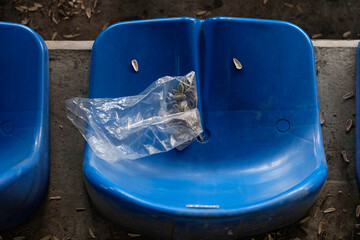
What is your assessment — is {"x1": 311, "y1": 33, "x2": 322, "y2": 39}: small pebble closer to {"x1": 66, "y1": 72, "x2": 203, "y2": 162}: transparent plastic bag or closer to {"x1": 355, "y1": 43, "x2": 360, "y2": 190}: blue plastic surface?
{"x1": 355, "y1": 43, "x2": 360, "y2": 190}: blue plastic surface

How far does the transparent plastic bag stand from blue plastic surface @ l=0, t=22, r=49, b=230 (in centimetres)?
12

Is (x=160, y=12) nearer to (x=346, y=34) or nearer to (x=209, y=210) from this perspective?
(x=346, y=34)

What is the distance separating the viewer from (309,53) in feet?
3.99

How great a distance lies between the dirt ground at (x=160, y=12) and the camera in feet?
5.54

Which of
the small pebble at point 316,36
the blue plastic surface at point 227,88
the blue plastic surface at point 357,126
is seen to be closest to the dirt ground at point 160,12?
the small pebble at point 316,36

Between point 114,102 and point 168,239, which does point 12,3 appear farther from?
point 168,239

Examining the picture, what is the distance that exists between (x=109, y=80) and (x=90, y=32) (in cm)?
55

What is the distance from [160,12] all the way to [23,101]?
0.71 m

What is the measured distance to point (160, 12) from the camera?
5.58 ft

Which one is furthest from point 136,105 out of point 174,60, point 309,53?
point 309,53

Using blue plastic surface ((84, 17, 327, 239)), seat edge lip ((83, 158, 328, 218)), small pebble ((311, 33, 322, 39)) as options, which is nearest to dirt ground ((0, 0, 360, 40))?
small pebble ((311, 33, 322, 39))

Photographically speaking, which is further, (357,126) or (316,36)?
(316,36)

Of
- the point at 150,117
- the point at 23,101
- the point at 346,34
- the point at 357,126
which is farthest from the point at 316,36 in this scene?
the point at 23,101

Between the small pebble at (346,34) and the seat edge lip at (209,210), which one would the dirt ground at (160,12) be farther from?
the seat edge lip at (209,210)
